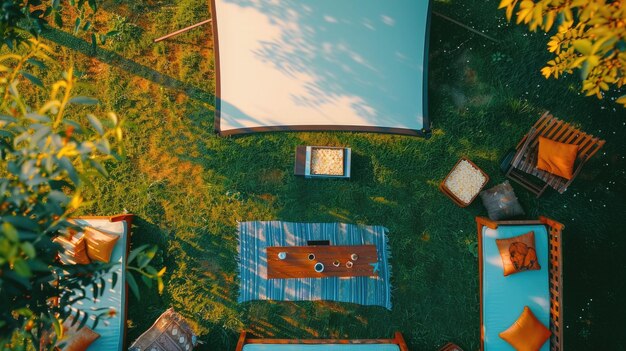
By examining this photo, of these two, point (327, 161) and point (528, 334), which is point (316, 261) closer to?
point (327, 161)

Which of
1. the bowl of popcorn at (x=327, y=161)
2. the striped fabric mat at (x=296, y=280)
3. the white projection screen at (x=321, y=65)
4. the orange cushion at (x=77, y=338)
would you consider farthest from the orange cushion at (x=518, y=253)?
the orange cushion at (x=77, y=338)

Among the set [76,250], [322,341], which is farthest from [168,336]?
[322,341]

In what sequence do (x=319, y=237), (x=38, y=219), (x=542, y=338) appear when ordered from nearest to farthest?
(x=38, y=219) → (x=542, y=338) → (x=319, y=237)

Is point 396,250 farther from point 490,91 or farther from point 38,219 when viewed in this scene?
point 38,219

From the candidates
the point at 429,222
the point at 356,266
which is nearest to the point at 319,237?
the point at 356,266

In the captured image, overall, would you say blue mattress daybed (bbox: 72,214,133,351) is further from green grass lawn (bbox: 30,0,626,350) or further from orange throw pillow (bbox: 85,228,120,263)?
green grass lawn (bbox: 30,0,626,350)

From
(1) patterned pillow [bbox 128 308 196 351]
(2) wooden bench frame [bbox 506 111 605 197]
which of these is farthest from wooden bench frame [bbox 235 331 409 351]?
(2) wooden bench frame [bbox 506 111 605 197]
